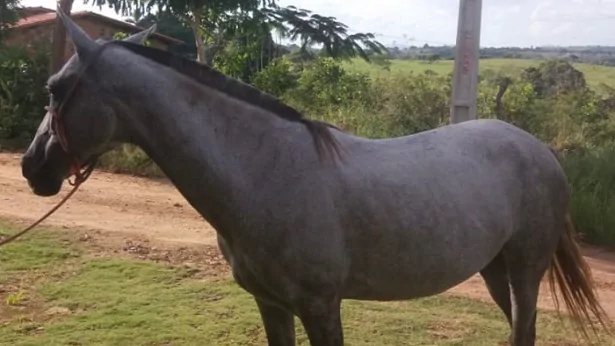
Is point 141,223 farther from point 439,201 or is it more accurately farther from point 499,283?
point 439,201

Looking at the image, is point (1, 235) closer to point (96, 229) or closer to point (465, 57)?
point (96, 229)

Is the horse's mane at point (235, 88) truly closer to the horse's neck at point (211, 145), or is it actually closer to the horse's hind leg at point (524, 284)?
the horse's neck at point (211, 145)

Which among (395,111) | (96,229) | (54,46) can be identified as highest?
(54,46)

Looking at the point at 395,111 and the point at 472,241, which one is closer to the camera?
the point at 472,241

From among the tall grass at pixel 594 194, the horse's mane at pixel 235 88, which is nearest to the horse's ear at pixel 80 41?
the horse's mane at pixel 235 88

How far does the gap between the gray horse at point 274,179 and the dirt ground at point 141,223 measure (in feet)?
9.29

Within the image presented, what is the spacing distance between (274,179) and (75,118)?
A: 2.28 feet

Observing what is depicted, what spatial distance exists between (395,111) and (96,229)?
5078 millimetres

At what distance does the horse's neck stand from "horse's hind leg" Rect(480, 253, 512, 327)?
1337 millimetres

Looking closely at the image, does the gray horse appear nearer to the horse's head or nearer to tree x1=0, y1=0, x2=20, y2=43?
the horse's head

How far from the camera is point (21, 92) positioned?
43.6 ft

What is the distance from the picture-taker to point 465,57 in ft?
20.9

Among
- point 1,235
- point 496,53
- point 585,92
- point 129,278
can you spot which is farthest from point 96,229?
point 496,53

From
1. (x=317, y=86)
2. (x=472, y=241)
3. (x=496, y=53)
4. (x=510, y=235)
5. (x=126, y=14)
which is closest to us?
(x=472, y=241)
